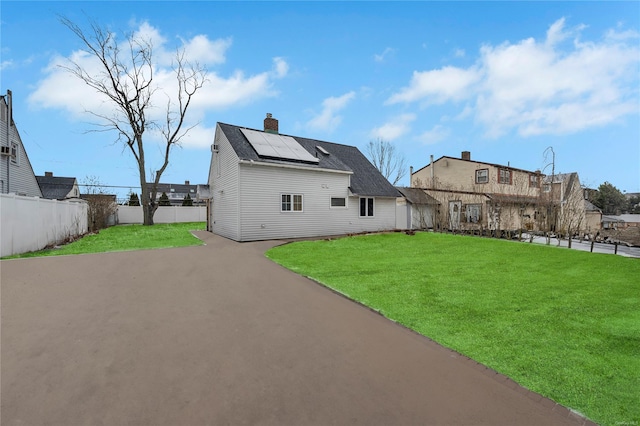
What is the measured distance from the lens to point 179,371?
3.06 metres

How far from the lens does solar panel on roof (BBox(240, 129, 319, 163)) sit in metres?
15.7

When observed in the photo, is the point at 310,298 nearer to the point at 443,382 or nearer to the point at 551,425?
the point at 443,382

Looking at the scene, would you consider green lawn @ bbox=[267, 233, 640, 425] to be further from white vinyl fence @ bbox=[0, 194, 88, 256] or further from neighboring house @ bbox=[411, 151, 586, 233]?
neighboring house @ bbox=[411, 151, 586, 233]

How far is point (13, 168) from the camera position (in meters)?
19.5

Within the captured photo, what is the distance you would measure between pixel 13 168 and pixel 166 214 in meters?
12.0

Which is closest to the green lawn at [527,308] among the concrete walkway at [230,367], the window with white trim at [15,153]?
the concrete walkway at [230,367]

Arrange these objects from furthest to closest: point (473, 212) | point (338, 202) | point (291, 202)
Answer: point (473, 212) → point (338, 202) → point (291, 202)

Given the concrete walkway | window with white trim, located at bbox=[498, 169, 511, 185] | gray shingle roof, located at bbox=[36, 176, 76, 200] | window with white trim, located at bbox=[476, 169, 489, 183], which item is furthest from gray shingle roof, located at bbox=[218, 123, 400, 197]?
gray shingle roof, located at bbox=[36, 176, 76, 200]

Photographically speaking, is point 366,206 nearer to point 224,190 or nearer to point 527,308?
point 224,190

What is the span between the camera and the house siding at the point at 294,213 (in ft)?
47.4

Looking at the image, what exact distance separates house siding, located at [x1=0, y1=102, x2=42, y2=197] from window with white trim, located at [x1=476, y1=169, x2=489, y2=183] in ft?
115

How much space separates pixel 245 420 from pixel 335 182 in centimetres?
1579

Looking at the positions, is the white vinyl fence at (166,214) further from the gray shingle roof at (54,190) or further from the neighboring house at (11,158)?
the neighboring house at (11,158)

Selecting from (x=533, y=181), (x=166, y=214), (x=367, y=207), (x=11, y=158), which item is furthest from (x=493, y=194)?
(x=11, y=158)
